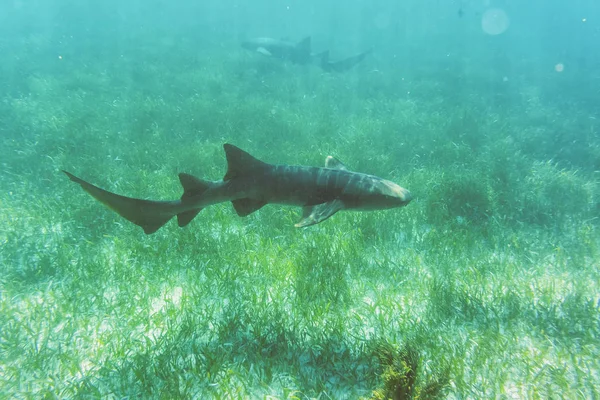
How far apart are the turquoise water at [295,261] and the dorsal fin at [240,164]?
6.15ft

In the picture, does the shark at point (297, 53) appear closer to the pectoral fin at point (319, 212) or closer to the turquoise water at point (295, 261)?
the turquoise water at point (295, 261)

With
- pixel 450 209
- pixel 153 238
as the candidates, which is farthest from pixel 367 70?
pixel 153 238

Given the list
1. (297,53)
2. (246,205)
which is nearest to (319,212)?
(246,205)

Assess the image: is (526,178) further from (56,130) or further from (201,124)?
(56,130)

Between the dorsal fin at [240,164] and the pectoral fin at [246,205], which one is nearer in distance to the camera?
the dorsal fin at [240,164]

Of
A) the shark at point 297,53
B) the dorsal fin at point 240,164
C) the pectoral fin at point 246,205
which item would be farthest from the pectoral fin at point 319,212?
the shark at point 297,53

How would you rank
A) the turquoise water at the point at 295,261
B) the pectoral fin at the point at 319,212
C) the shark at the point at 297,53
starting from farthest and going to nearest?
1. the shark at the point at 297,53
2. the pectoral fin at the point at 319,212
3. the turquoise water at the point at 295,261

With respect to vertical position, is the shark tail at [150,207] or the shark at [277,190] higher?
the shark at [277,190]

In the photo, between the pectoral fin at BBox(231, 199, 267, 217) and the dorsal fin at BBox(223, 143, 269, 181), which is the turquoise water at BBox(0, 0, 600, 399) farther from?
the dorsal fin at BBox(223, 143, 269, 181)

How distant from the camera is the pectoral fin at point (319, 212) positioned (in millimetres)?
3646

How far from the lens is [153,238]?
20.4 feet

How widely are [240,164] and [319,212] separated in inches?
48.4

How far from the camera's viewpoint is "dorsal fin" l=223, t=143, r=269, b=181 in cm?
402

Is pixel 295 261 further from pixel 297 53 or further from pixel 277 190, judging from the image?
pixel 297 53
